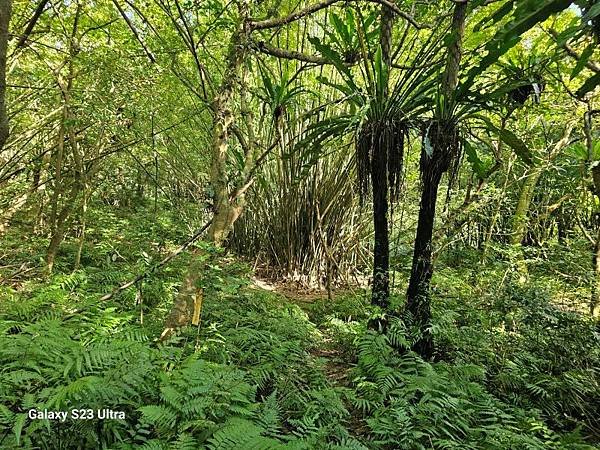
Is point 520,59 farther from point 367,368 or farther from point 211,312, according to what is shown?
point 211,312

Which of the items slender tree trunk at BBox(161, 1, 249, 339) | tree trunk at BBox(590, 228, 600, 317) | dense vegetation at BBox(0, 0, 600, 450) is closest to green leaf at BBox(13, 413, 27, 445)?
dense vegetation at BBox(0, 0, 600, 450)

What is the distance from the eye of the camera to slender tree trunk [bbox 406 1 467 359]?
6.74ft

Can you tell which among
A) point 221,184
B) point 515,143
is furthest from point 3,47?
point 515,143

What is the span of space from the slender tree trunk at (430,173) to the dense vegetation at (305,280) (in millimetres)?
11

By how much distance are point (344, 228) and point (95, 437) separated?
12.2 feet

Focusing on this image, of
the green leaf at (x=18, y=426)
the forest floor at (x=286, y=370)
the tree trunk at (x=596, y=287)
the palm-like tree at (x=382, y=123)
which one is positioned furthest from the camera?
the tree trunk at (x=596, y=287)

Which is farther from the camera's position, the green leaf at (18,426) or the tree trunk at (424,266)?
the tree trunk at (424,266)

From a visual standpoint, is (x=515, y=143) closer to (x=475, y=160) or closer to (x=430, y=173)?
(x=475, y=160)

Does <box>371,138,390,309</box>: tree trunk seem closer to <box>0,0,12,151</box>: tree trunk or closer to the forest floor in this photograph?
the forest floor

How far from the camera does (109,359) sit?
1412 millimetres

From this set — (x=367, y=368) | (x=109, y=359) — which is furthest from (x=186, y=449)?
(x=367, y=368)

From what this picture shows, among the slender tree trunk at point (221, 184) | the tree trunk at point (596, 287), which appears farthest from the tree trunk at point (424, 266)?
the tree trunk at point (596, 287)

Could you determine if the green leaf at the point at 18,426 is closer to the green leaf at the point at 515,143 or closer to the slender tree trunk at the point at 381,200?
the slender tree trunk at the point at 381,200

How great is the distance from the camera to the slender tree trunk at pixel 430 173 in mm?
2055
